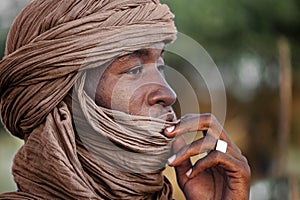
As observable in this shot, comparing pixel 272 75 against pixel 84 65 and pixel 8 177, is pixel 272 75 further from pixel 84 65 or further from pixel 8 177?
pixel 84 65

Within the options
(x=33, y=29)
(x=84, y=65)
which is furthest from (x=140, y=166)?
(x=33, y=29)

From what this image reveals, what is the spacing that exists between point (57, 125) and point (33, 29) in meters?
0.17

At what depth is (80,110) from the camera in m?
1.35

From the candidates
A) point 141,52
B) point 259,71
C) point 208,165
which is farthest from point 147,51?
point 259,71

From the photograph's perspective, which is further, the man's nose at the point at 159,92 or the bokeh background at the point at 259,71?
the bokeh background at the point at 259,71

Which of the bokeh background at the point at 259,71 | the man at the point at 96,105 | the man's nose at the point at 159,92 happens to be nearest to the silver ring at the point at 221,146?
the man at the point at 96,105

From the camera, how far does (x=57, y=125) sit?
1.34 m

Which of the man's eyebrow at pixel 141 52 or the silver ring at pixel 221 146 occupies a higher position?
the man's eyebrow at pixel 141 52

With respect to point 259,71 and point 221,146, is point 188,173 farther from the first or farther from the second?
point 259,71

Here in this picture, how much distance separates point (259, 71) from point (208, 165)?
12.2ft

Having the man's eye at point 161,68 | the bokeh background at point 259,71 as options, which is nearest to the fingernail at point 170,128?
the man's eye at point 161,68

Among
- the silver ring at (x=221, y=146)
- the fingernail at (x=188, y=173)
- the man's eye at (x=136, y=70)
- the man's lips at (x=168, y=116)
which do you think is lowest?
the fingernail at (x=188, y=173)

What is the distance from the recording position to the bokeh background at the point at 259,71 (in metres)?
4.99

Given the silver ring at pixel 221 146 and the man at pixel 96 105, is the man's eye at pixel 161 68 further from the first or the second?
the silver ring at pixel 221 146
